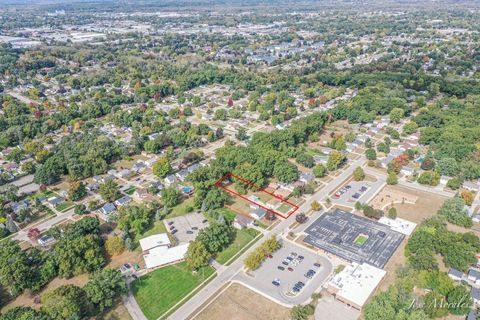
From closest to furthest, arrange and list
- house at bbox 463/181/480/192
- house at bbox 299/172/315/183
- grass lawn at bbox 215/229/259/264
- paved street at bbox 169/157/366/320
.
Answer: paved street at bbox 169/157/366/320
grass lawn at bbox 215/229/259/264
house at bbox 463/181/480/192
house at bbox 299/172/315/183

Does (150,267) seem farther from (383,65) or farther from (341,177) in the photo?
(383,65)

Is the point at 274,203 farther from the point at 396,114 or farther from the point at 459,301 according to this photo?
the point at 396,114

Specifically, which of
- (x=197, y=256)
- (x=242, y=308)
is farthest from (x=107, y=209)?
(x=242, y=308)

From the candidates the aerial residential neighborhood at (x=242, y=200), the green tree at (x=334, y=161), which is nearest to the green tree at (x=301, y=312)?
the aerial residential neighborhood at (x=242, y=200)

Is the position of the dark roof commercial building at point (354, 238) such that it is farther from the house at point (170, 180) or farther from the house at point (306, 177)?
the house at point (170, 180)

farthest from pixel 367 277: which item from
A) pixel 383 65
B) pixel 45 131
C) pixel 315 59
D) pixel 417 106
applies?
pixel 315 59

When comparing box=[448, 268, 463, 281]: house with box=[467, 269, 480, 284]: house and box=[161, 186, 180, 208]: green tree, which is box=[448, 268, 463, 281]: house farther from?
box=[161, 186, 180, 208]: green tree

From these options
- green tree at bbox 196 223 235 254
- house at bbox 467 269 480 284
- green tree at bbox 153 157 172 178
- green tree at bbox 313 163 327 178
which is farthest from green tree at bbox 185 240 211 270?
house at bbox 467 269 480 284
